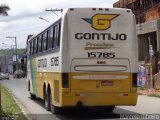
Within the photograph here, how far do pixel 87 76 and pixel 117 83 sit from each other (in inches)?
41.8

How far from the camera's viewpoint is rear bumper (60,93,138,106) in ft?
50.4

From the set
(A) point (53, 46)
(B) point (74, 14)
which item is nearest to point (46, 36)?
(A) point (53, 46)

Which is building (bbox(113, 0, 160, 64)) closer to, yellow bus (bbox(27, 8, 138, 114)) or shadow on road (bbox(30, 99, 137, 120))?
shadow on road (bbox(30, 99, 137, 120))

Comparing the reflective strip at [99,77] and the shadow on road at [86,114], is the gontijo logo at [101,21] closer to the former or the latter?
the reflective strip at [99,77]

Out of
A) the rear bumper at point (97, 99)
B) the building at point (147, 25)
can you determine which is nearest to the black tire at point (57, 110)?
the rear bumper at point (97, 99)

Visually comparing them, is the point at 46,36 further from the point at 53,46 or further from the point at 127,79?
the point at 127,79

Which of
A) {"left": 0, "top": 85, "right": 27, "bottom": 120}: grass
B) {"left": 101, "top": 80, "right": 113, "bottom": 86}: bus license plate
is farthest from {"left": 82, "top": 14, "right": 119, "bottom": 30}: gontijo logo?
{"left": 0, "top": 85, "right": 27, "bottom": 120}: grass

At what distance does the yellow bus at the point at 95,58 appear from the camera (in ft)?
50.8

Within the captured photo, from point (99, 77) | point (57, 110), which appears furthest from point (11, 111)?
point (99, 77)

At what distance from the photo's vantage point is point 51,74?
1758 cm

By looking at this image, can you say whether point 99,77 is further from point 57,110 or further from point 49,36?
point 49,36

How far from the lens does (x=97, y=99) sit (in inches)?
612

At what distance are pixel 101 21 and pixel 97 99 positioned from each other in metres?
2.66

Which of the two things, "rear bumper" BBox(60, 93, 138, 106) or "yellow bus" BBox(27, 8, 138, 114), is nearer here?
"rear bumper" BBox(60, 93, 138, 106)
